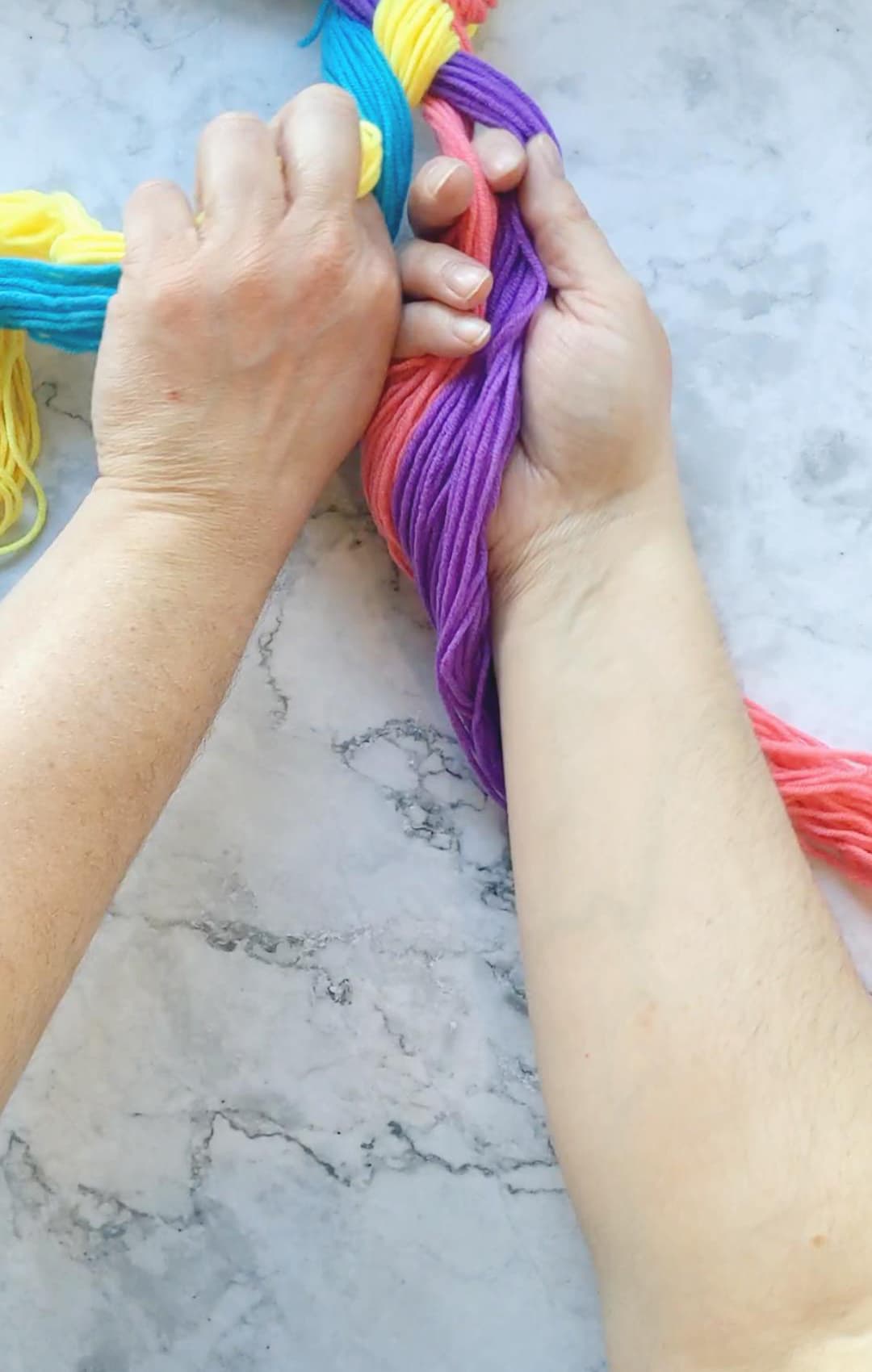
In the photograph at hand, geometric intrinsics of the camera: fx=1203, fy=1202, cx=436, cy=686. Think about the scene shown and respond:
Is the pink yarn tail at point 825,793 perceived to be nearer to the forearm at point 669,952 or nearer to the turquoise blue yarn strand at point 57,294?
the forearm at point 669,952

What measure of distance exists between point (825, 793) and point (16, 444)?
21.8 inches

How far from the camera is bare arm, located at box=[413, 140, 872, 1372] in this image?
548 millimetres

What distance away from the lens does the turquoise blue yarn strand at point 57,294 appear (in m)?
0.72

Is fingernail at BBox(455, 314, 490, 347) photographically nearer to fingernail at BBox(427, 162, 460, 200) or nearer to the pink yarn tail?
fingernail at BBox(427, 162, 460, 200)

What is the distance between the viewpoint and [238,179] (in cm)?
68

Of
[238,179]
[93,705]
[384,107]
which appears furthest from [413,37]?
[93,705]

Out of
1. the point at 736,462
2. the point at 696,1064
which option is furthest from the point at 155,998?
the point at 736,462

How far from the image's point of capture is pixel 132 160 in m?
0.82

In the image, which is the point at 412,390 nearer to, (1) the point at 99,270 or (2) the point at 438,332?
(2) the point at 438,332

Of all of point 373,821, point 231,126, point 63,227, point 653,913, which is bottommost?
point 373,821

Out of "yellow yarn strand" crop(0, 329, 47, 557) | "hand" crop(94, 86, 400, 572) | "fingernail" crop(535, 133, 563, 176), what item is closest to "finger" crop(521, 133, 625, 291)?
"fingernail" crop(535, 133, 563, 176)

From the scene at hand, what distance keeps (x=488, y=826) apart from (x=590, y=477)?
8.9 inches

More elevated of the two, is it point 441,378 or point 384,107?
point 384,107

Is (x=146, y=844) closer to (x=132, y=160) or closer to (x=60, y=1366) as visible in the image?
(x=60, y=1366)
